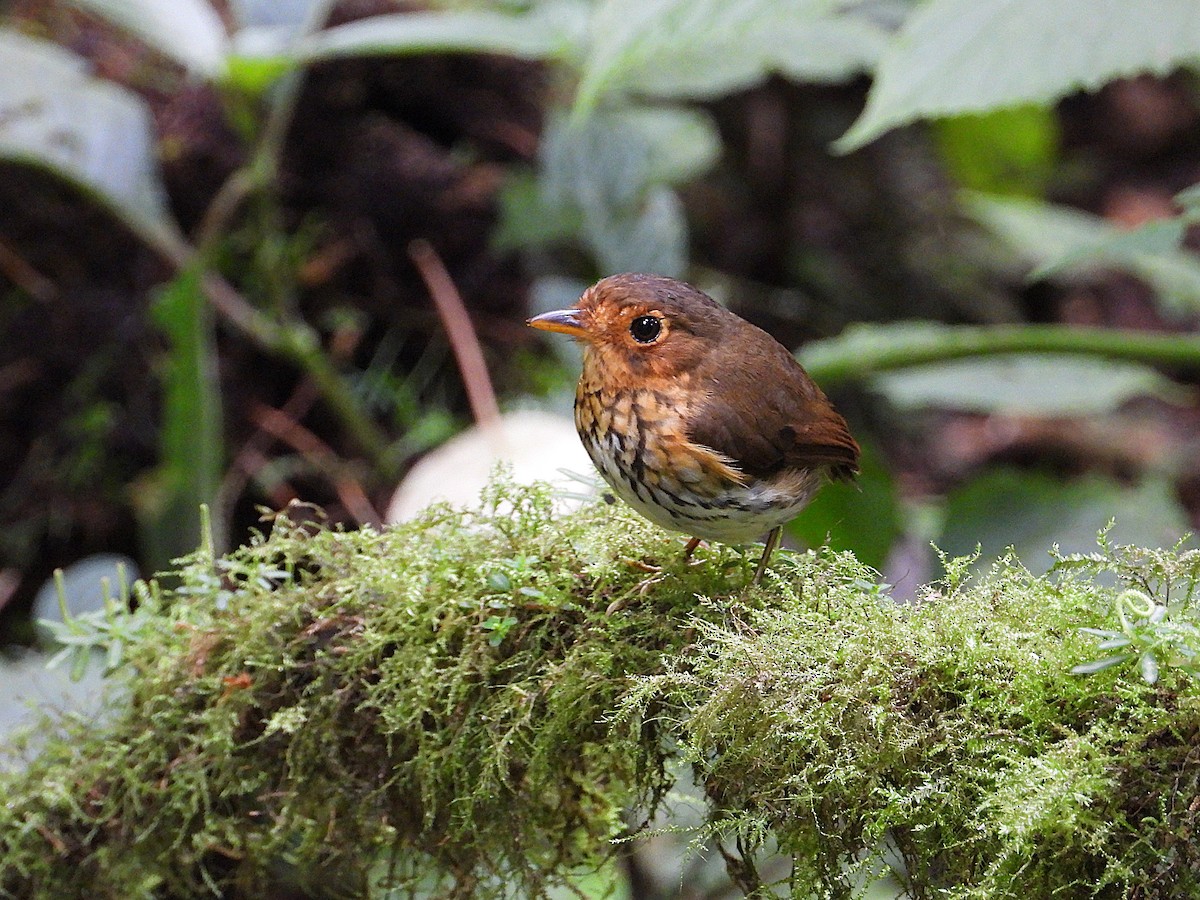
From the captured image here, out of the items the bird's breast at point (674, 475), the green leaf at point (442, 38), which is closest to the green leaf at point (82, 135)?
the green leaf at point (442, 38)

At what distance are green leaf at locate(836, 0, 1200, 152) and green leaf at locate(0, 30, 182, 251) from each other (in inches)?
85.2

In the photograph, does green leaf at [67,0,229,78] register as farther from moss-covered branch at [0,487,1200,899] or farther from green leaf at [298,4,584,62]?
moss-covered branch at [0,487,1200,899]

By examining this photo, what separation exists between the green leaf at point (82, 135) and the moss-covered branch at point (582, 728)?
6.47 feet

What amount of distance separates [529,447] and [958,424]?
3888 mm

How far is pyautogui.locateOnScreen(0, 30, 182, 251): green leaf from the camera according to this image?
3.42 m

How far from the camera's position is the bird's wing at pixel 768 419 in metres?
1.80

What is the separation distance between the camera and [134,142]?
3604mm

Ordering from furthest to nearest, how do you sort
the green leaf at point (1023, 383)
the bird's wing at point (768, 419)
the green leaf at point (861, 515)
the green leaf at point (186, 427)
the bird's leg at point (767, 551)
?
the green leaf at point (1023, 383) → the green leaf at point (861, 515) → the green leaf at point (186, 427) → the bird's wing at point (768, 419) → the bird's leg at point (767, 551)

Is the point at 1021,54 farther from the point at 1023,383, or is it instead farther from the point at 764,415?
the point at 1023,383

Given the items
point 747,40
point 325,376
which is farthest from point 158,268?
point 747,40

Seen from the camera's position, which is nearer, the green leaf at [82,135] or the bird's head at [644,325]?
the bird's head at [644,325]

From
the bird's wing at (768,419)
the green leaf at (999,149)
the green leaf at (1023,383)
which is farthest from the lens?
the green leaf at (999,149)

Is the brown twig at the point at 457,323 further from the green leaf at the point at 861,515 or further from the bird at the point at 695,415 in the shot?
the bird at the point at 695,415

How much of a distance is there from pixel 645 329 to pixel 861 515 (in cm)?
165
